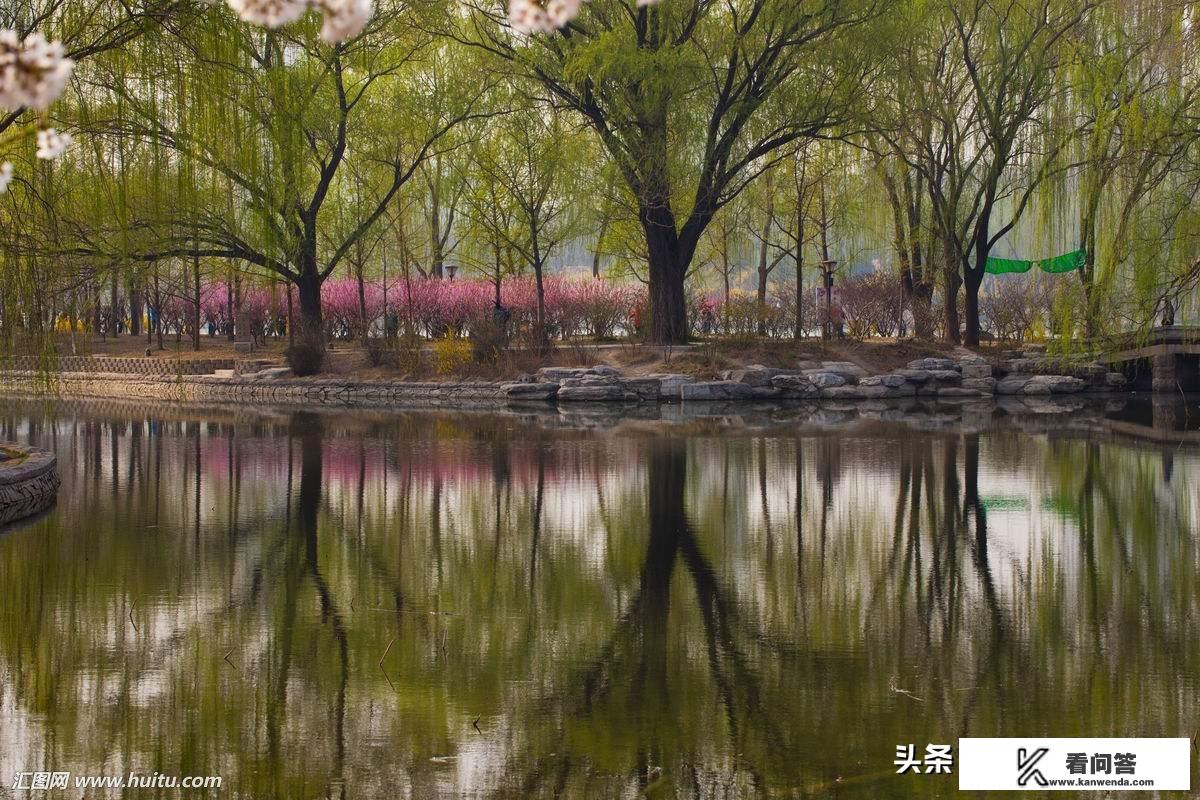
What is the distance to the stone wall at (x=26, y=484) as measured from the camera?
35.6ft

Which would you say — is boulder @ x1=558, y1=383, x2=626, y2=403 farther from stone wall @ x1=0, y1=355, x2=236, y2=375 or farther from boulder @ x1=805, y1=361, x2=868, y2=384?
stone wall @ x1=0, y1=355, x2=236, y2=375

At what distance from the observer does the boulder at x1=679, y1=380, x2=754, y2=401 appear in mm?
26031

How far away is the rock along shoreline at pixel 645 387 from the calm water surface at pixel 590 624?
39.7ft

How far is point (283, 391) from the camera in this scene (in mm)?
29359

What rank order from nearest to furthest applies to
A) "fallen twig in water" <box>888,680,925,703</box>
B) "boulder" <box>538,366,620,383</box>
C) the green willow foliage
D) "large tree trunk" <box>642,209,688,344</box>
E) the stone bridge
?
"fallen twig in water" <box>888,680,925,703</box> → the green willow foliage → the stone bridge → "boulder" <box>538,366,620,383</box> → "large tree trunk" <box>642,209,688,344</box>

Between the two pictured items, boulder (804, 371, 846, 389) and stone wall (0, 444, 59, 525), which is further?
boulder (804, 371, 846, 389)

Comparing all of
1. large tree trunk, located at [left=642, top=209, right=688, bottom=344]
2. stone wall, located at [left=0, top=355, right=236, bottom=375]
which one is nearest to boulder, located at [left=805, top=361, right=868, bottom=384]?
large tree trunk, located at [left=642, top=209, right=688, bottom=344]

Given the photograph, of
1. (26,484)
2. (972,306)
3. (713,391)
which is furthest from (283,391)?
(26,484)

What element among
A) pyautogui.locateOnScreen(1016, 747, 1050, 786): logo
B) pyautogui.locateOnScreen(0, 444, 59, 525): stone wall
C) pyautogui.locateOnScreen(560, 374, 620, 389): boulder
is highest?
pyautogui.locateOnScreen(560, 374, 620, 389): boulder

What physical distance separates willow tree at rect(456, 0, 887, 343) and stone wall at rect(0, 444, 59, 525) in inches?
600

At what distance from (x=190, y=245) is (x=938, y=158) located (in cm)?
1869

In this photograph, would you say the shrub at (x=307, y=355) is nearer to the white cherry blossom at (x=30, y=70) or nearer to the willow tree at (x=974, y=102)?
the willow tree at (x=974, y=102)

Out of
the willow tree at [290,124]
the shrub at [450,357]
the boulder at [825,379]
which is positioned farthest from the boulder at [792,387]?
the willow tree at [290,124]

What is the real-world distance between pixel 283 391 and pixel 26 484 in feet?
59.9
